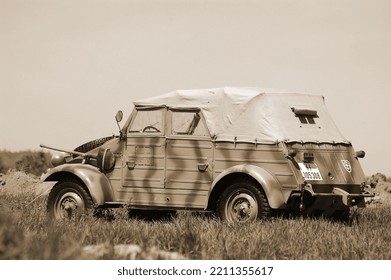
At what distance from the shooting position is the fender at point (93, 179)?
1217cm

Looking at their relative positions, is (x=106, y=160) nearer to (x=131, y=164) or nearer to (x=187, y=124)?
(x=131, y=164)

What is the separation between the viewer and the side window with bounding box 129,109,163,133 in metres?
12.2

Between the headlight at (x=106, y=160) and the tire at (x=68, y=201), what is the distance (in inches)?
17.3

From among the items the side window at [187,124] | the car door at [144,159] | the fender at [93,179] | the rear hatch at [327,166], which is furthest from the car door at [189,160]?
the rear hatch at [327,166]

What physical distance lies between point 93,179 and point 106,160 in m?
0.33

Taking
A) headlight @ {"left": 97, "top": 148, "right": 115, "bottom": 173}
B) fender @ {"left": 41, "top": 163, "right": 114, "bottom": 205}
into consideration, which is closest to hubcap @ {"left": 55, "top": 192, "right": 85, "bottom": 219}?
fender @ {"left": 41, "top": 163, "right": 114, "bottom": 205}

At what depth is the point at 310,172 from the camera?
11422mm

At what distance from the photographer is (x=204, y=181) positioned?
457 inches

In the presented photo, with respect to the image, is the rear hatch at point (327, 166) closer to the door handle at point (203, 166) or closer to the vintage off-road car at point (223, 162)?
the vintage off-road car at point (223, 162)

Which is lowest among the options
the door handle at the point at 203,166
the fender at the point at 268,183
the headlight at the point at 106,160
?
the fender at the point at 268,183

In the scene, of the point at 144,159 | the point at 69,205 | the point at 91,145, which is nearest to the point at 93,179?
the point at 69,205

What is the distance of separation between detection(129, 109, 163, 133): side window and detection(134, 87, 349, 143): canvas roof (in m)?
0.12

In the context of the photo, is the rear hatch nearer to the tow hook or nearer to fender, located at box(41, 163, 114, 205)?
the tow hook
